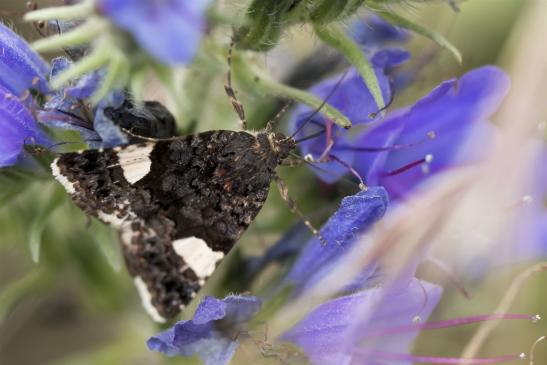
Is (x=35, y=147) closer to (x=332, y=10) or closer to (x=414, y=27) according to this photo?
(x=332, y=10)

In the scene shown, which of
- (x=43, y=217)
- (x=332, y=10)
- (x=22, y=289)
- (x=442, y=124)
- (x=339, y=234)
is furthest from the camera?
(x=22, y=289)

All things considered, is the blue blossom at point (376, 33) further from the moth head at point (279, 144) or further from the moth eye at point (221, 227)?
the moth eye at point (221, 227)

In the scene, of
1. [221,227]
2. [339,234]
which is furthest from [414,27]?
[221,227]

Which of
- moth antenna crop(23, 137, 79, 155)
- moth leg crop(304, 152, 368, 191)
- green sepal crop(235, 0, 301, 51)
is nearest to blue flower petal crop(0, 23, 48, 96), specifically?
moth antenna crop(23, 137, 79, 155)

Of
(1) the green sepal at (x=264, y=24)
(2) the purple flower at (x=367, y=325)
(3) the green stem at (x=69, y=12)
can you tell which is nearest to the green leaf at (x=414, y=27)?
(1) the green sepal at (x=264, y=24)

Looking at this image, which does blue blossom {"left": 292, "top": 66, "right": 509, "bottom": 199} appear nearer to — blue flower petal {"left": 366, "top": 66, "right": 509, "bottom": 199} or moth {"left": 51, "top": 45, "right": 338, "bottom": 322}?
blue flower petal {"left": 366, "top": 66, "right": 509, "bottom": 199}

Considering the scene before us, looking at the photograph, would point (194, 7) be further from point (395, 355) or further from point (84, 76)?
point (395, 355)
